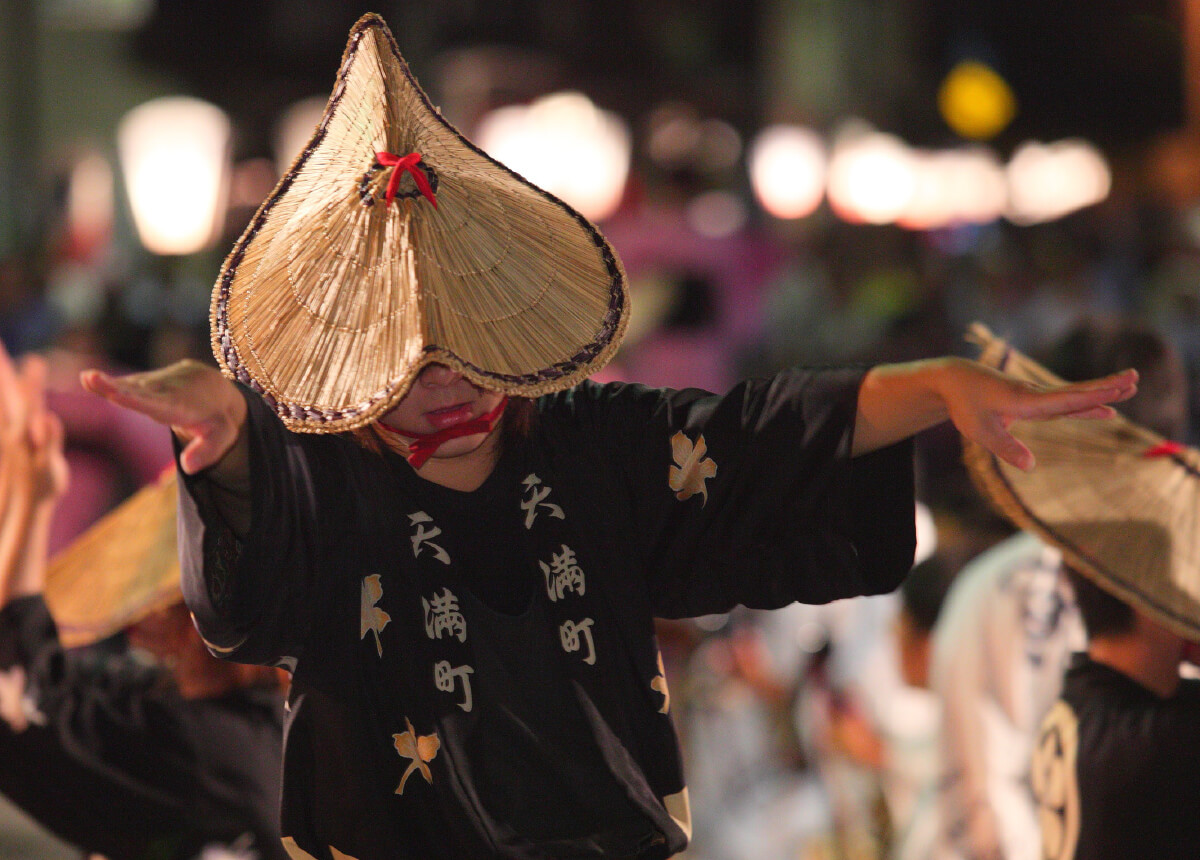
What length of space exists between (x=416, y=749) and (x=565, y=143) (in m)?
7.91

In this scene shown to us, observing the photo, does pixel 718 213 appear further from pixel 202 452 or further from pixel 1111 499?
pixel 202 452

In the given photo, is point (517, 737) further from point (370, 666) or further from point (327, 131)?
point (327, 131)

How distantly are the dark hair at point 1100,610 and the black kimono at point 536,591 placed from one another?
0.82 metres

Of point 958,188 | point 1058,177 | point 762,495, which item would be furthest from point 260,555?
point 1058,177

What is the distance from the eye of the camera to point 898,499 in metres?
2.31

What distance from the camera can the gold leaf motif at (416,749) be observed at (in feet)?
7.22

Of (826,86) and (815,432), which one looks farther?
(826,86)

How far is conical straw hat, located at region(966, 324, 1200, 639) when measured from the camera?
2773mm

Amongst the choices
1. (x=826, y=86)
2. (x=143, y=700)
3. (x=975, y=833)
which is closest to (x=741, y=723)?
(x=975, y=833)

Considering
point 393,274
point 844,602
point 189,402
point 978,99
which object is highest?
point 978,99

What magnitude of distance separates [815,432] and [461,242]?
2.01 ft

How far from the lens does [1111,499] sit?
2.91 meters

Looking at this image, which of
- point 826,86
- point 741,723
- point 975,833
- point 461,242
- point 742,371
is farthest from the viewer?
point 826,86

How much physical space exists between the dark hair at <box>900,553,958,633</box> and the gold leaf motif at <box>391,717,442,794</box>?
2.45 metres
